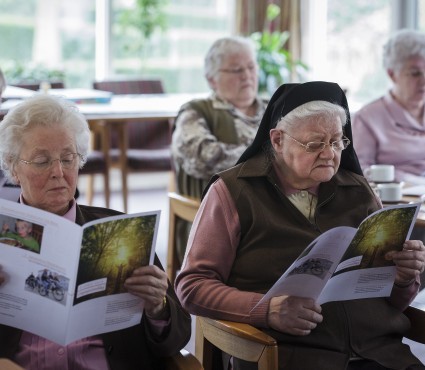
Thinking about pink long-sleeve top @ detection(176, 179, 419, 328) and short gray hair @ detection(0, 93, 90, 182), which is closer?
short gray hair @ detection(0, 93, 90, 182)

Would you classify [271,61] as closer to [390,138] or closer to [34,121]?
[390,138]

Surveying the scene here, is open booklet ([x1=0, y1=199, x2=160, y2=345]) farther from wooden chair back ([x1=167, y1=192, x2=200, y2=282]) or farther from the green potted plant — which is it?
the green potted plant

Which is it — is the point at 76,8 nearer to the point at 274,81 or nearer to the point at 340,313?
the point at 274,81

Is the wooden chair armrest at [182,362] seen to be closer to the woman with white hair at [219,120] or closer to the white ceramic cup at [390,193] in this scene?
the white ceramic cup at [390,193]

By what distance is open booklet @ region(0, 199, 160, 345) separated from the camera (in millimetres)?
1618

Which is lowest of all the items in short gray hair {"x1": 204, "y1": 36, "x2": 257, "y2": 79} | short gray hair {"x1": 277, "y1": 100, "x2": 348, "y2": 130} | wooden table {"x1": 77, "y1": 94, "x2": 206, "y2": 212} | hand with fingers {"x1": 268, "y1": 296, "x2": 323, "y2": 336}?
hand with fingers {"x1": 268, "y1": 296, "x2": 323, "y2": 336}

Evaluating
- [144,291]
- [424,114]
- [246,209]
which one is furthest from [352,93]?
[144,291]

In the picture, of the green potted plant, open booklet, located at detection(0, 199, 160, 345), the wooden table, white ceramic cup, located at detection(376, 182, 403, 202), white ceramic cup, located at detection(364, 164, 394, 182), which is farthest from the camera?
the green potted plant

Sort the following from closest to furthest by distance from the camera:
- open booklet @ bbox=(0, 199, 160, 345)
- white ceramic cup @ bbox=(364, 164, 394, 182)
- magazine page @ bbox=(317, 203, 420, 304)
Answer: open booklet @ bbox=(0, 199, 160, 345)
magazine page @ bbox=(317, 203, 420, 304)
white ceramic cup @ bbox=(364, 164, 394, 182)

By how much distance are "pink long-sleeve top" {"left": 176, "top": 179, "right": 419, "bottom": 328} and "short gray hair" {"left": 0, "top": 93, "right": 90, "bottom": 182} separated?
387 millimetres

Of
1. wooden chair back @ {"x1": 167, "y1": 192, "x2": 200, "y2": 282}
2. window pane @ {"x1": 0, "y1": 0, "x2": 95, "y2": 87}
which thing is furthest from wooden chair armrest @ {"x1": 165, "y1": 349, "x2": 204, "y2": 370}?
window pane @ {"x1": 0, "y1": 0, "x2": 95, "y2": 87}

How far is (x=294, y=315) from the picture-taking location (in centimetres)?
200

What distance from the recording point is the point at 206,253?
83.2 inches

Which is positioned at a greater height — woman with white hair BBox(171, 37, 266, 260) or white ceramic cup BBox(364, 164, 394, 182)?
woman with white hair BBox(171, 37, 266, 260)
